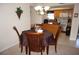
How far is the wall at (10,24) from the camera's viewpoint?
6.03 ft

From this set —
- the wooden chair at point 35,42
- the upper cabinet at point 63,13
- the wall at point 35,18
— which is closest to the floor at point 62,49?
the wooden chair at point 35,42

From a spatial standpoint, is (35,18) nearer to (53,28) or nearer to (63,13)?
(53,28)

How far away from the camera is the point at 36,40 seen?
2225 millimetres

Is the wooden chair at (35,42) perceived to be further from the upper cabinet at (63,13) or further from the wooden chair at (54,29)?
the upper cabinet at (63,13)

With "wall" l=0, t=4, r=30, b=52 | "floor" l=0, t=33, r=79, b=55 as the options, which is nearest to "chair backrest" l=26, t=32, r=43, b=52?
"floor" l=0, t=33, r=79, b=55

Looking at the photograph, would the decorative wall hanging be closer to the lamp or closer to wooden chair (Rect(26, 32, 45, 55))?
the lamp

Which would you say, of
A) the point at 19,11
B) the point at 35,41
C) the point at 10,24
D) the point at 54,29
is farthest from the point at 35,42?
the point at 19,11

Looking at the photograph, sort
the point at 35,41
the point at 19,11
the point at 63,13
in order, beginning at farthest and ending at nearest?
the point at 35,41 < the point at 63,13 < the point at 19,11

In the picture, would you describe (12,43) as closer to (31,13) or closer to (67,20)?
(31,13)

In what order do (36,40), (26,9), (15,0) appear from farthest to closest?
(36,40)
(26,9)
(15,0)

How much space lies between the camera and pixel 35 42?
2273mm

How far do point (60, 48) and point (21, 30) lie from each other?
793 millimetres

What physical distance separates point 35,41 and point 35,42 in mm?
26
